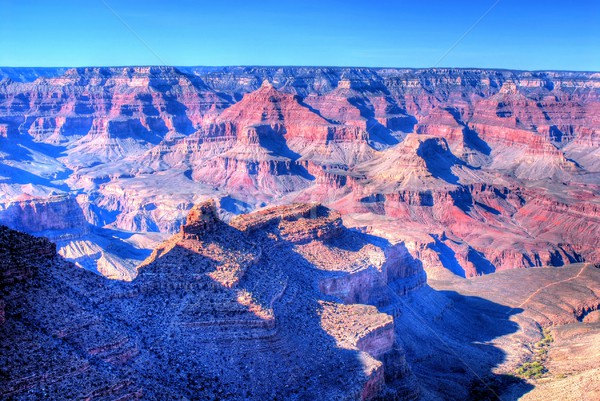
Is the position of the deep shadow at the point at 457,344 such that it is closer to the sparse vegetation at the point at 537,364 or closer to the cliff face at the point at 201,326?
the sparse vegetation at the point at 537,364

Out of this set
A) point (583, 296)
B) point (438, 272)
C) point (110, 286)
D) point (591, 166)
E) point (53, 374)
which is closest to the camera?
point (53, 374)

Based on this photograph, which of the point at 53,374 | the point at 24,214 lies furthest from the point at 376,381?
the point at 24,214

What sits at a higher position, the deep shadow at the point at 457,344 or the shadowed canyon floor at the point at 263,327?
the shadowed canyon floor at the point at 263,327

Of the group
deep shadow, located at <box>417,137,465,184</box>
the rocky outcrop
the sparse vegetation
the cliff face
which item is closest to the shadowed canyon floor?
the cliff face

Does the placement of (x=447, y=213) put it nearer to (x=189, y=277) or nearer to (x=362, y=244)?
(x=362, y=244)

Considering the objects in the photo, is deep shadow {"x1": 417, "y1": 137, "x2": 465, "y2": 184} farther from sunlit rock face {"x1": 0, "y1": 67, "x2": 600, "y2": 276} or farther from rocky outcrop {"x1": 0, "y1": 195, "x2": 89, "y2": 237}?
rocky outcrop {"x1": 0, "y1": 195, "x2": 89, "y2": 237}

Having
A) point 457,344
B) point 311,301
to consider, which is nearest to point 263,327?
point 311,301

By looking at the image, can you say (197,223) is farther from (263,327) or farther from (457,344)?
(457,344)

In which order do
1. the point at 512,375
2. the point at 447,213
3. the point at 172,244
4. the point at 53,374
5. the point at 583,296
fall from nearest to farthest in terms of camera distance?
the point at 53,374
the point at 172,244
the point at 512,375
the point at 583,296
the point at 447,213

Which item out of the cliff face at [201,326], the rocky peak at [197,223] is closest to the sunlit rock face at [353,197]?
the rocky peak at [197,223]
